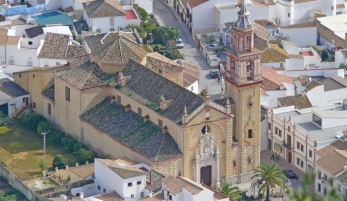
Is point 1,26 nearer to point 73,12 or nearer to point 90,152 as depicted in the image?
point 73,12

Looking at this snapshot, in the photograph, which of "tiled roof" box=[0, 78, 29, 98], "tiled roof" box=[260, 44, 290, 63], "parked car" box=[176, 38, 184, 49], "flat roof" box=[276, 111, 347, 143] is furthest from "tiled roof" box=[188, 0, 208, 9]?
"flat roof" box=[276, 111, 347, 143]

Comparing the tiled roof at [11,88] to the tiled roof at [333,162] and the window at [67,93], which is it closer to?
the window at [67,93]

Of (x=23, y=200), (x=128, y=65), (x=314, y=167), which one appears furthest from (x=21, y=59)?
(x=314, y=167)

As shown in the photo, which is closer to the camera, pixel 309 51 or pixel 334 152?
pixel 334 152

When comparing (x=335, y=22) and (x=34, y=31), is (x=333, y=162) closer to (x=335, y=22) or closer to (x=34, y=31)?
(x=335, y=22)

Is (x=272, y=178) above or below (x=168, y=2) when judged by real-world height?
below

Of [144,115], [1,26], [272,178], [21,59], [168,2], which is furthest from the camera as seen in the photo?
[168,2]

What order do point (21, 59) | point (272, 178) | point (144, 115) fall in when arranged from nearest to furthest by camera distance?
point (272, 178)
point (144, 115)
point (21, 59)
